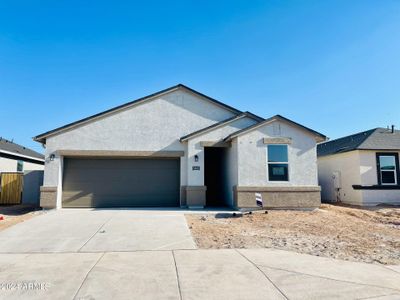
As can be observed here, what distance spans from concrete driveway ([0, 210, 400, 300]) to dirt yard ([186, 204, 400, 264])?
2.11 ft

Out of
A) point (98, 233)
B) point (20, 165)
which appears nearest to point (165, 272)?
point (98, 233)

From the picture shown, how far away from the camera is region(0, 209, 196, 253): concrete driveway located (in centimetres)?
723

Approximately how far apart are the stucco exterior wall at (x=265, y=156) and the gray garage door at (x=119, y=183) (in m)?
3.75

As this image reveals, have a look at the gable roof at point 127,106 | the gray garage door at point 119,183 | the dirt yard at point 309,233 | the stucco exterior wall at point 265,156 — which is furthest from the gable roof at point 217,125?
the dirt yard at point 309,233

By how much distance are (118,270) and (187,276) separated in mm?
1331

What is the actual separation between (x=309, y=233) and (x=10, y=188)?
58.3ft

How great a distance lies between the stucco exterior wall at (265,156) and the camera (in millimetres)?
13414

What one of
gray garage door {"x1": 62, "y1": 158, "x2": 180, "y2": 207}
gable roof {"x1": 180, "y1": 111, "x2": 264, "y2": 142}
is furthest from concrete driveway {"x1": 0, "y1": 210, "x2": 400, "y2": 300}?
gable roof {"x1": 180, "y1": 111, "x2": 264, "y2": 142}

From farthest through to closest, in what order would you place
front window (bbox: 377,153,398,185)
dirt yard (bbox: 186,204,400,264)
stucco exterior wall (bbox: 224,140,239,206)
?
1. front window (bbox: 377,153,398,185)
2. stucco exterior wall (bbox: 224,140,239,206)
3. dirt yard (bbox: 186,204,400,264)

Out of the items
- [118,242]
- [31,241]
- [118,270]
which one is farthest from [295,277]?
[31,241]

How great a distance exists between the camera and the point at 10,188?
60.0ft

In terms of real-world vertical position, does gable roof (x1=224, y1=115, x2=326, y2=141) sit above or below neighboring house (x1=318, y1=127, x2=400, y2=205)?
above

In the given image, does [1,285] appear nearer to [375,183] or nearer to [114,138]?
[114,138]

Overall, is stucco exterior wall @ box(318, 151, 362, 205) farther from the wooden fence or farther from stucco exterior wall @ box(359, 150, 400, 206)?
the wooden fence
